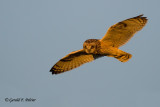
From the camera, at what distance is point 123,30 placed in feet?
33.8

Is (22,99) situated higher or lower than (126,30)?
lower

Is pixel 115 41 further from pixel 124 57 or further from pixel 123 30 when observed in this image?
pixel 124 57

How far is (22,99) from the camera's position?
10680 millimetres

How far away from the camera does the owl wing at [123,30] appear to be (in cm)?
1008

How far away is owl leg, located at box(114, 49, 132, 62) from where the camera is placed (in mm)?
10305

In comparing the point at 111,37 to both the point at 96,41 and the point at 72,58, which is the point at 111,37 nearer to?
the point at 96,41

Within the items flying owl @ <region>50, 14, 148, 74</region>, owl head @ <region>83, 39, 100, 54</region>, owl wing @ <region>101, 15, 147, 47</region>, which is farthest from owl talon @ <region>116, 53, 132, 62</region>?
owl head @ <region>83, 39, 100, 54</region>

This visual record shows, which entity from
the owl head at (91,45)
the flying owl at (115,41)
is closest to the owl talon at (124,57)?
the flying owl at (115,41)

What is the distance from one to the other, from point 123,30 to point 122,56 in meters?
0.70

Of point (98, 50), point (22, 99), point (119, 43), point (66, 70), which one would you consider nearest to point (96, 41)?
point (98, 50)

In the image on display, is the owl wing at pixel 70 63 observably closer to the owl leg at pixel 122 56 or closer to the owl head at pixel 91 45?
the owl leg at pixel 122 56

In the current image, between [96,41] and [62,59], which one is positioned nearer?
[96,41]

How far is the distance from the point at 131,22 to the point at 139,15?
28cm

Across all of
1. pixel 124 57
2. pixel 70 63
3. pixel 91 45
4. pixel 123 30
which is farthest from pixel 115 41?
pixel 70 63
